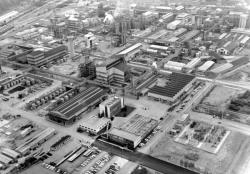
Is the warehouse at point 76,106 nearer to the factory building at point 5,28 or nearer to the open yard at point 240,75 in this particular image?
the open yard at point 240,75

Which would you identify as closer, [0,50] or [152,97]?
[152,97]

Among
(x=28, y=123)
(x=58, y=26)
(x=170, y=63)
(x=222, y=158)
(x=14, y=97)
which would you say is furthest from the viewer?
(x=58, y=26)

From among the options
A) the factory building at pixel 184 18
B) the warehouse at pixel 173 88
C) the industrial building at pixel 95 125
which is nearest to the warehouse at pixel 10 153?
the industrial building at pixel 95 125

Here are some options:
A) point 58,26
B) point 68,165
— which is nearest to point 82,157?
point 68,165

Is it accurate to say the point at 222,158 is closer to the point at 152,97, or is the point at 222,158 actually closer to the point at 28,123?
the point at 152,97

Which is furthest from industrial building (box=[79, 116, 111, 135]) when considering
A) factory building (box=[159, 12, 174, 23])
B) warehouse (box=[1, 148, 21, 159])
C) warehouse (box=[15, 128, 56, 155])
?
factory building (box=[159, 12, 174, 23])

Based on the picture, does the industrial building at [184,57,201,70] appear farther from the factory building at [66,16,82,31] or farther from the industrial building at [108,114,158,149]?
the factory building at [66,16,82,31]
